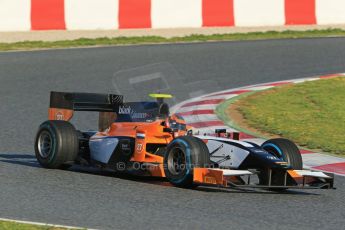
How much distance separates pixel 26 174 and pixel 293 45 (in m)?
11.0

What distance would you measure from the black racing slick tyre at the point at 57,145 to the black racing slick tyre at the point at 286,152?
1.90 m

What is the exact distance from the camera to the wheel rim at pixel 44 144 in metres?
9.58

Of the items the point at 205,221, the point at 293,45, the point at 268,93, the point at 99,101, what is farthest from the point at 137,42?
the point at 205,221

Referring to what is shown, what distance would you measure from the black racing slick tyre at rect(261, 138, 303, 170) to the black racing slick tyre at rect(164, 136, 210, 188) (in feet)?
2.48

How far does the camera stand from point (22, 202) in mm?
7629

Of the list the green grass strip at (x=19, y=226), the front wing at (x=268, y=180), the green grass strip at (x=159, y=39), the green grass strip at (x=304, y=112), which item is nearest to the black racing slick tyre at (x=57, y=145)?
the front wing at (x=268, y=180)

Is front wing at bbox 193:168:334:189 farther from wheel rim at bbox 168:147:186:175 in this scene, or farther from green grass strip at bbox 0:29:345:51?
green grass strip at bbox 0:29:345:51

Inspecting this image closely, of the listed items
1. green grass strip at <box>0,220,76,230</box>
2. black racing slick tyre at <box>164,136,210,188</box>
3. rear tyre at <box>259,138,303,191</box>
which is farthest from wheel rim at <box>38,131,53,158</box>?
green grass strip at <box>0,220,76,230</box>

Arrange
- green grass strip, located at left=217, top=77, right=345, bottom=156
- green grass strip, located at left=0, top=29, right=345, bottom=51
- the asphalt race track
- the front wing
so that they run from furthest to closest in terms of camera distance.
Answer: green grass strip, located at left=0, top=29, right=345, bottom=51, green grass strip, located at left=217, top=77, right=345, bottom=156, the front wing, the asphalt race track

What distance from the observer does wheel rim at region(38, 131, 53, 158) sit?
31.4 feet

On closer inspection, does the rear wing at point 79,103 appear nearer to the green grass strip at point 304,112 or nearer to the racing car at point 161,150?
the racing car at point 161,150

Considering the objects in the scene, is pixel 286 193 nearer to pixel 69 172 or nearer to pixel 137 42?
pixel 69 172

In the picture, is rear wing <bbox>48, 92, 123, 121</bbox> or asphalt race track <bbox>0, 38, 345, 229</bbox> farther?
rear wing <bbox>48, 92, 123, 121</bbox>

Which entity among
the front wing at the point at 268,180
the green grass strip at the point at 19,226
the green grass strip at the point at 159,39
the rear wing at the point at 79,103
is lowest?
the green grass strip at the point at 19,226
